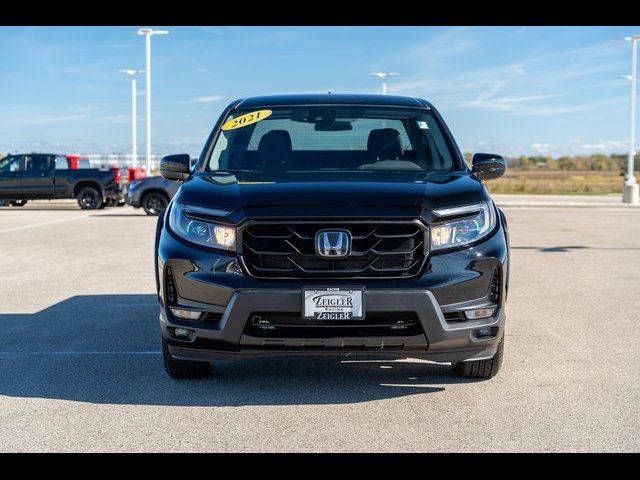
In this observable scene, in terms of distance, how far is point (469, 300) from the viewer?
5.27 metres

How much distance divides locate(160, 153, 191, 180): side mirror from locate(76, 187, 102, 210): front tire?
2217cm

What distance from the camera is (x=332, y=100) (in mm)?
7094

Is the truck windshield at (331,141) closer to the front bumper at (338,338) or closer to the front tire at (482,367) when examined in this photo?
the front tire at (482,367)

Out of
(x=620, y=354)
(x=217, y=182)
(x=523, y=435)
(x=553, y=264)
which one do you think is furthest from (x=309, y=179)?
(x=553, y=264)

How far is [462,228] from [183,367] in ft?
6.15

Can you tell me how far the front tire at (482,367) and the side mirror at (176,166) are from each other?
2281 millimetres

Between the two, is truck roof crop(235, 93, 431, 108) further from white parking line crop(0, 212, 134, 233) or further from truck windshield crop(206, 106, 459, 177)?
white parking line crop(0, 212, 134, 233)

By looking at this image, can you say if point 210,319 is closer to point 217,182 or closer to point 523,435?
point 217,182

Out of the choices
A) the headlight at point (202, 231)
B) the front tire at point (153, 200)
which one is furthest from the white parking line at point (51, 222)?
the headlight at point (202, 231)

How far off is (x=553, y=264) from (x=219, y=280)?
855cm

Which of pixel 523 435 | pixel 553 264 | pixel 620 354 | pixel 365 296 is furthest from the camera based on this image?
pixel 553 264

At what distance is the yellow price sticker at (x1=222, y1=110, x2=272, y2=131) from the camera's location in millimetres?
6902

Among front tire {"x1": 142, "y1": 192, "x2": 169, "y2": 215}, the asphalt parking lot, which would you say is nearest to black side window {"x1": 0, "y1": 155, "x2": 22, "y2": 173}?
front tire {"x1": 142, "y1": 192, "x2": 169, "y2": 215}
